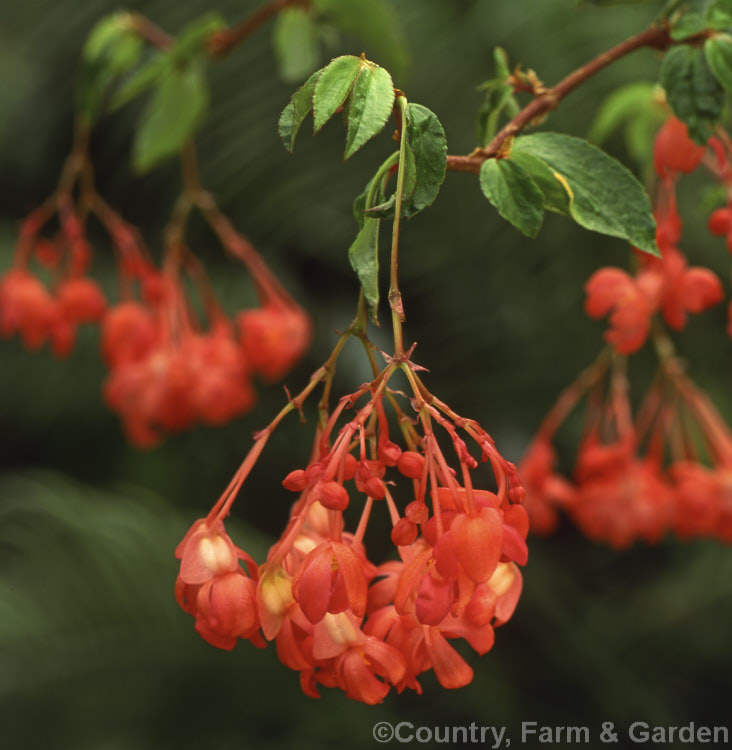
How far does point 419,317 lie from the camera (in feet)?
3.83

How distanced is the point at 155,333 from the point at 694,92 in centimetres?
50

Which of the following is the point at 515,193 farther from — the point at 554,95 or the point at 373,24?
the point at 373,24

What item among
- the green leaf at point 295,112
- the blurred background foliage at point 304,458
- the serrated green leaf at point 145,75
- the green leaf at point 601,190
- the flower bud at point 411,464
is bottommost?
the blurred background foliage at point 304,458

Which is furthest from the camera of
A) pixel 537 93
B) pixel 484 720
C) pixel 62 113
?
pixel 62 113

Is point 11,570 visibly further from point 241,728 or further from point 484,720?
point 484,720

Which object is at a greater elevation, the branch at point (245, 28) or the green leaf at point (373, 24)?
the branch at point (245, 28)

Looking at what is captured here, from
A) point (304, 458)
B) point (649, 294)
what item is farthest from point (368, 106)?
point (304, 458)

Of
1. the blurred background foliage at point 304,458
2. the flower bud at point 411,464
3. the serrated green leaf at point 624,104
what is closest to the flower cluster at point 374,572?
the flower bud at point 411,464

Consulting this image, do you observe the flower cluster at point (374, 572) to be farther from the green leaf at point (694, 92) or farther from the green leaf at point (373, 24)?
the green leaf at point (373, 24)

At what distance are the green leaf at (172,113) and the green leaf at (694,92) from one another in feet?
1.22

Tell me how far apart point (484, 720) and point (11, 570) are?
642 millimetres

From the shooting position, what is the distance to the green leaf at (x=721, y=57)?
0.35m

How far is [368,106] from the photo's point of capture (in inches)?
10.7

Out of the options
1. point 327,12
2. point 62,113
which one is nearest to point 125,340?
point 327,12
